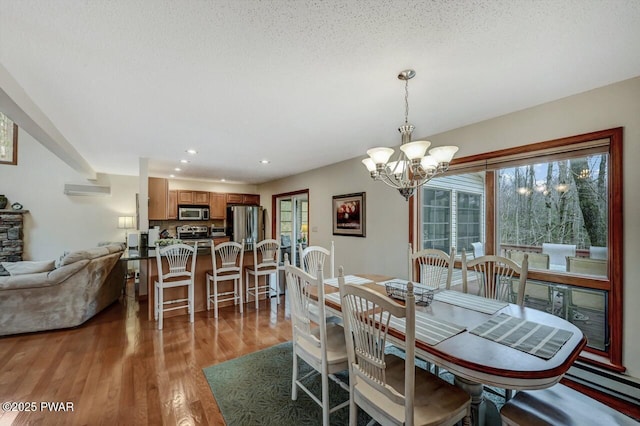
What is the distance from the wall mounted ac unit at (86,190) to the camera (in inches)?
222

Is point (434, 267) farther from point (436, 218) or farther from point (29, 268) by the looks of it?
point (29, 268)

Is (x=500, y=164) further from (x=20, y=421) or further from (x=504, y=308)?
(x=20, y=421)

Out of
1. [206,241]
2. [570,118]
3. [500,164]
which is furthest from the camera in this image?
[206,241]

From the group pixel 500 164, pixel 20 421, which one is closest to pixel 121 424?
pixel 20 421

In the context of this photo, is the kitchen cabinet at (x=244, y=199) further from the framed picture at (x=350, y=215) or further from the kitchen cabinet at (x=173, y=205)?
the framed picture at (x=350, y=215)

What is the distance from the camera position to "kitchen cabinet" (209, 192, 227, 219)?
682 cm

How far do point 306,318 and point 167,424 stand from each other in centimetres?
119

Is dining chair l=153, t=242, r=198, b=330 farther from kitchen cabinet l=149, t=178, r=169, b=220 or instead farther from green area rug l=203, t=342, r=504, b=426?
kitchen cabinet l=149, t=178, r=169, b=220

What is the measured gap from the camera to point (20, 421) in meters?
1.84

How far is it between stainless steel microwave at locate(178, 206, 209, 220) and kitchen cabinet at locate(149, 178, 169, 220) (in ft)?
3.95

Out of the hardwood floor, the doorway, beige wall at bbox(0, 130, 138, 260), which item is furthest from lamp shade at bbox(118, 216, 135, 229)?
the doorway

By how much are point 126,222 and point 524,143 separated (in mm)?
7150

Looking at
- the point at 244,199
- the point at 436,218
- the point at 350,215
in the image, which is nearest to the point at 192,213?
the point at 244,199

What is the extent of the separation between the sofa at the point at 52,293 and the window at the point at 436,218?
4.53 metres
